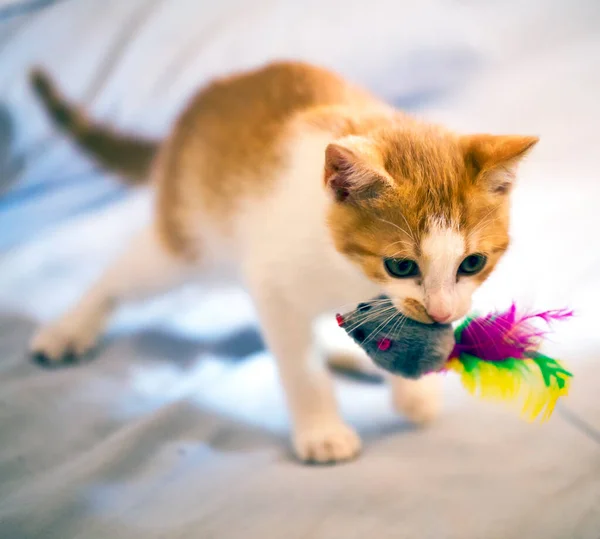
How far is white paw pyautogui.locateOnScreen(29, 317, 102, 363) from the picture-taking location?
3.46 ft

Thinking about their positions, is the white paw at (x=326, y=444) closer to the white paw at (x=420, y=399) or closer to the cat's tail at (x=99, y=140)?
the white paw at (x=420, y=399)

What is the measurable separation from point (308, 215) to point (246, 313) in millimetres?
501

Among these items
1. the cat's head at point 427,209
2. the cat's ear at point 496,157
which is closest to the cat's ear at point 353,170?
the cat's head at point 427,209

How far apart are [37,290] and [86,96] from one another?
0.47m

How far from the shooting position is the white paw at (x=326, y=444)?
0.80 metres

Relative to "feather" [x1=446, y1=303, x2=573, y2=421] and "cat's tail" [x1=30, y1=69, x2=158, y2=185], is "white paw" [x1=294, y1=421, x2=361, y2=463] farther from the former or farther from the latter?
"cat's tail" [x1=30, y1=69, x2=158, y2=185]

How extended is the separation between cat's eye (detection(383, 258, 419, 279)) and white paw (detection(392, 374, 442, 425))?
0.86 ft

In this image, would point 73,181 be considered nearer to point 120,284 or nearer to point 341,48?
point 120,284

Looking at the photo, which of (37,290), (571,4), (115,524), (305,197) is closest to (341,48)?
(571,4)

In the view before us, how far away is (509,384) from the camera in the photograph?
67 cm

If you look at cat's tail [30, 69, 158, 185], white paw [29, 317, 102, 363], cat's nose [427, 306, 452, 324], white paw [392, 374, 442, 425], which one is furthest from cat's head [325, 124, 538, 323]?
cat's tail [30, 69, 158, 185]

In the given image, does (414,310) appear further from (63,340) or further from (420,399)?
(63,340)

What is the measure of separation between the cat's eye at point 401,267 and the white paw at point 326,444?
0.92 ft

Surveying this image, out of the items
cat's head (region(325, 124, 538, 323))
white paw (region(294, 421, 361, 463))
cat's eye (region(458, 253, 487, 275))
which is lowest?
white paw (region(294, 421, 361, 463))
